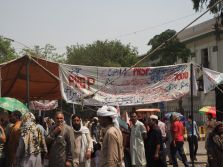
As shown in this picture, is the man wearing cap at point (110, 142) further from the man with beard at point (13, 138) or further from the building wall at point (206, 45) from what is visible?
the building wall at point (206, 45)

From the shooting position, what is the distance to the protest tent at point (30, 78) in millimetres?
10484

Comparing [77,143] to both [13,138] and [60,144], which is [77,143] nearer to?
[60,144]

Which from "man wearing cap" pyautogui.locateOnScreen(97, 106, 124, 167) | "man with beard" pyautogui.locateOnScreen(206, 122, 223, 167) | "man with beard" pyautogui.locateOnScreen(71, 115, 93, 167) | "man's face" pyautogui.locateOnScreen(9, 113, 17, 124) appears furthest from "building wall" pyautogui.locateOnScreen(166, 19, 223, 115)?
"man wearing cap" pyautogui.locateOnScreen(97, 106, 124, 167)

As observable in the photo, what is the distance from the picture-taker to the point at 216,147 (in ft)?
31.4

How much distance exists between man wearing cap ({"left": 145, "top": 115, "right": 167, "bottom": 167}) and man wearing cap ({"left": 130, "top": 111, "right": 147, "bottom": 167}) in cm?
13

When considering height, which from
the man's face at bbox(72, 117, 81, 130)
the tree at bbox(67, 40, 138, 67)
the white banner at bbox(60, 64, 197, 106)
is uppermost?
the tree at bbox(67, 40, 138, 67)

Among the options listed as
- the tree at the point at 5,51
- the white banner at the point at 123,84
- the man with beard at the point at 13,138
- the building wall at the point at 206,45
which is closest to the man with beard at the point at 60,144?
the man with beard at the point at 13,138

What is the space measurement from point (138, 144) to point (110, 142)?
3937 mm

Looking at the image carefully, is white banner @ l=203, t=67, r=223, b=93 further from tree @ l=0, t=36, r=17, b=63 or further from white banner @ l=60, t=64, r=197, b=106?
tree @ l=0, t=36, r=17, b=63

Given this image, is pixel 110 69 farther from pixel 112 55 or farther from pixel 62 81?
pixel 112 55

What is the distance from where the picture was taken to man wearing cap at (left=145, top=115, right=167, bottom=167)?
33.8 ft

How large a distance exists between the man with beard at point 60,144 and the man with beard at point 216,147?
3094 mm

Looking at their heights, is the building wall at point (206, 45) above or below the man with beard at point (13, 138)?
above

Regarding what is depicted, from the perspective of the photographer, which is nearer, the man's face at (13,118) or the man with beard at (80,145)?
the man's face at (13,118)
